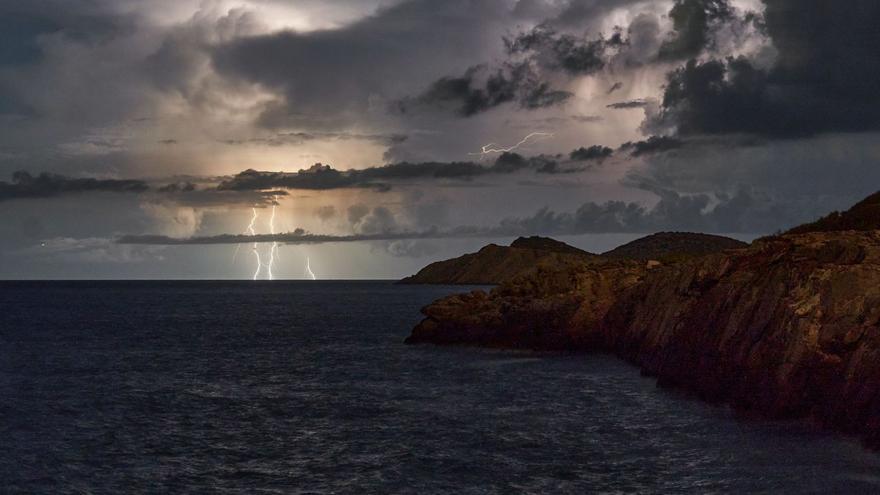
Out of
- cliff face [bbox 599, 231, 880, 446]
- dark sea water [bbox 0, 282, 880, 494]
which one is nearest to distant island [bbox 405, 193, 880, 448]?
cliff face [bbox 599, 231, 880, 446]

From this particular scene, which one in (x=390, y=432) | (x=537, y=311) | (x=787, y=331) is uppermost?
(x=787, y=331)

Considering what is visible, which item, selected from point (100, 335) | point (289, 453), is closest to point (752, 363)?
point (289, 453)

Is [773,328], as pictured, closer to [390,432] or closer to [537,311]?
[390,432]

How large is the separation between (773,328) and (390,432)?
69.1 ft

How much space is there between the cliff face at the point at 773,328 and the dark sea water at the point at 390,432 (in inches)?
73.0

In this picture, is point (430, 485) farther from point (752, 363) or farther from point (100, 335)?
A: point (100, 335)

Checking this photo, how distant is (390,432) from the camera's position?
42.6 meters

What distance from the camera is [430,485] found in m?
32.2

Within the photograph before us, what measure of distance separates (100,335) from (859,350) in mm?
100089

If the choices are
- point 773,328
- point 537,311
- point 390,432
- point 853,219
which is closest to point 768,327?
point 773,328

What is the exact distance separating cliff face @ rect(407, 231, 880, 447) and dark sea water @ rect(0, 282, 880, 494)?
6.09 feet

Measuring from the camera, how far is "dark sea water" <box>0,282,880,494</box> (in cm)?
3272

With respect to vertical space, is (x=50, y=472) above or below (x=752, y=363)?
below

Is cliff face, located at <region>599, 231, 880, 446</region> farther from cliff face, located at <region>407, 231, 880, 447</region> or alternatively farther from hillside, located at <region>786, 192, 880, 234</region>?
hillside, located at <region>786, 192, 880, 234</region>
